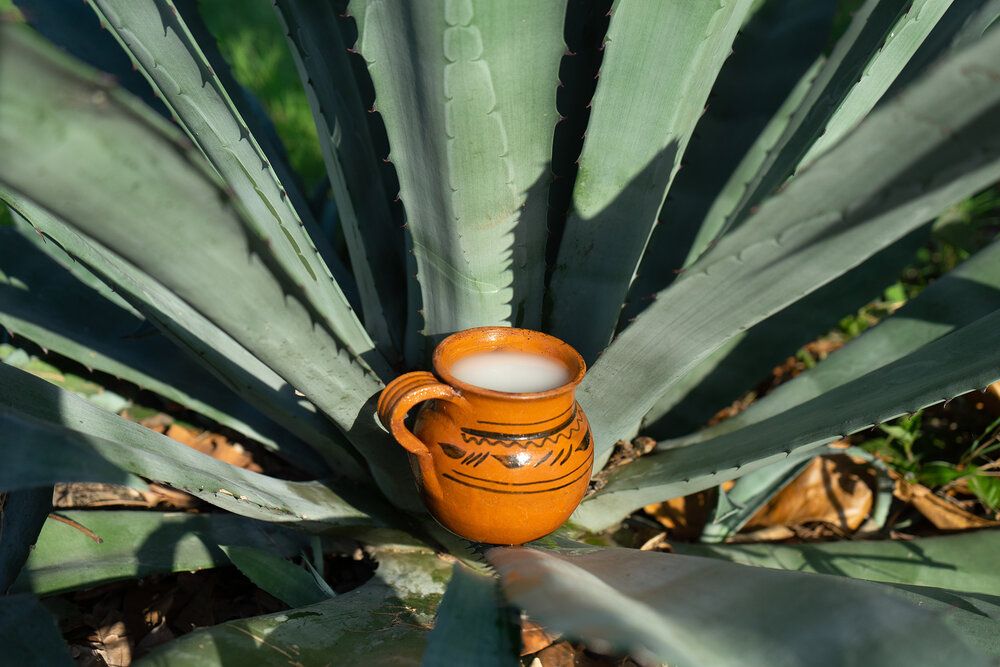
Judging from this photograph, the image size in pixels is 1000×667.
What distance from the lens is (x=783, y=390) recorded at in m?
1.42

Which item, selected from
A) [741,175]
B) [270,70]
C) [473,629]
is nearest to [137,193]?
[473,629]

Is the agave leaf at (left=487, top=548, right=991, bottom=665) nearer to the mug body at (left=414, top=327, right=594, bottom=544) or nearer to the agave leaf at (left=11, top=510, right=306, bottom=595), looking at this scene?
the mug body at (left=414, top=327, right=594, bottom=544)

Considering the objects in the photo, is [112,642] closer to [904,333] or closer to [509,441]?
[509,441]

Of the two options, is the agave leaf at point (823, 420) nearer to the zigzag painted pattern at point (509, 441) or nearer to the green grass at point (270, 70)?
the zigzag painted pattern at point (509, 441)

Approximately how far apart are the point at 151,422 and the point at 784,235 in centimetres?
127

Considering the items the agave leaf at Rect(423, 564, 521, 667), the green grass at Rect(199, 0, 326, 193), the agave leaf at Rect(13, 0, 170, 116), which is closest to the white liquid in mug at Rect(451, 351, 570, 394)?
the agave leaf at Rect(423, 564, 521, 667)

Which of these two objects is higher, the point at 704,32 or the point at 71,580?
the point at 704,32

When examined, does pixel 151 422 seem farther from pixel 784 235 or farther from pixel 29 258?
pixel 784 235

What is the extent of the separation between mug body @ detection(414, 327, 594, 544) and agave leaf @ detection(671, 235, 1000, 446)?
363 millimetres

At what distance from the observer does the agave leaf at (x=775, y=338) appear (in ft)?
4.83

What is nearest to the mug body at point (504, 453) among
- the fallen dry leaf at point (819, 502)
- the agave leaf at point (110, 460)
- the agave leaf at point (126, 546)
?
the agave leaf at point (110, 460)

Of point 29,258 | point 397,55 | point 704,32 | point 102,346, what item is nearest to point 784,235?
point 704,32

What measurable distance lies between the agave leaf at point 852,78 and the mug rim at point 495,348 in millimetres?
303

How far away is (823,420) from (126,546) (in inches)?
38.2
